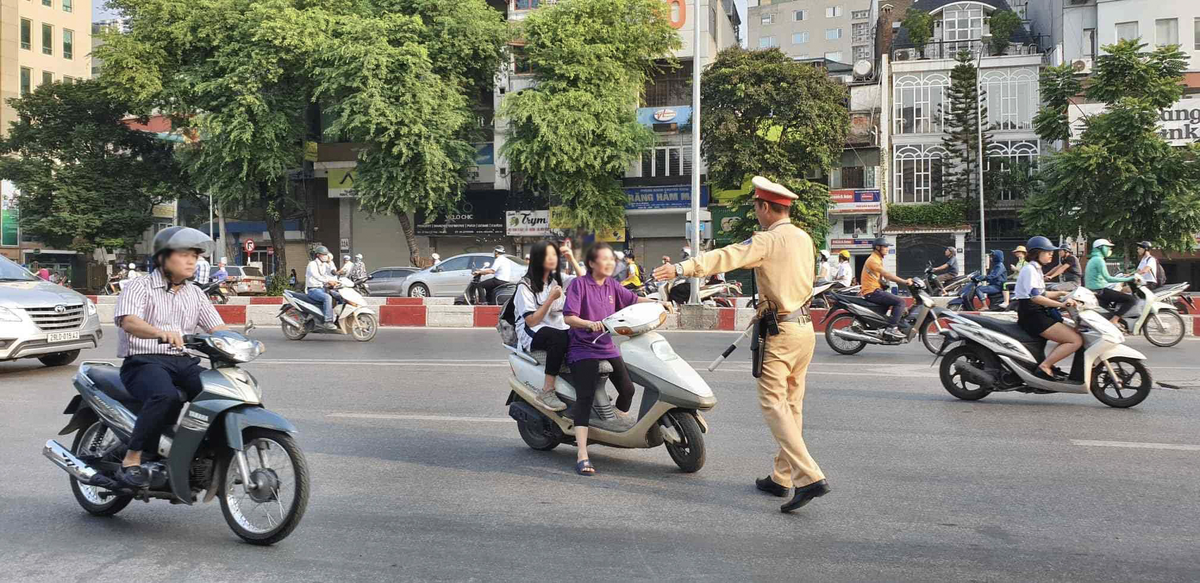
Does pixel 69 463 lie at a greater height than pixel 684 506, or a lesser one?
greater

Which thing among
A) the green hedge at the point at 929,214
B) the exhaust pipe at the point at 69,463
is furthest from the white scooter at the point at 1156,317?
the green hedge at the point at 929,214

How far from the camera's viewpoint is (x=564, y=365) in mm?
6520

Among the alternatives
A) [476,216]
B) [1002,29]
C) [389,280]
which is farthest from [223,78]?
[1002,29]

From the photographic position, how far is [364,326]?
16266mm

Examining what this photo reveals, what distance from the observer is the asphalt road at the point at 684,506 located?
13.9ft

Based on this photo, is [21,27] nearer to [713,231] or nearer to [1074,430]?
[713,231]

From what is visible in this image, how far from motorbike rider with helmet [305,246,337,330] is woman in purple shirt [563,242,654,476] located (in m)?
10.6

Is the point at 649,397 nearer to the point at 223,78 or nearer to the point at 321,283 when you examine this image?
the point at 321,283

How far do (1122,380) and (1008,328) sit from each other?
102cm

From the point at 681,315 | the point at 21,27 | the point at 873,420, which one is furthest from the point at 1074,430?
the point at 21,27

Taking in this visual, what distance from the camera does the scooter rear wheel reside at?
859 cm

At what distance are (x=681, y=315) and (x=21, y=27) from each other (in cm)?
5535

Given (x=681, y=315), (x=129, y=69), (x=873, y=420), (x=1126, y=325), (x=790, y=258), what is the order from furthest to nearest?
(x=129, y=69) → (x=681, y=315) → (x=1126, y=325) → (x=873, y=420) → (x=790, y=258)

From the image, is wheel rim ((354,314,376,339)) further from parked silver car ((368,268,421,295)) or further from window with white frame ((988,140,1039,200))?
window with white frame ((988,140,1039,200))
